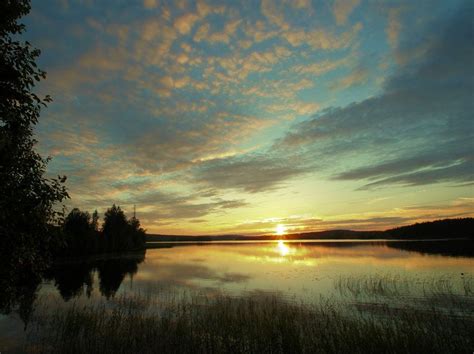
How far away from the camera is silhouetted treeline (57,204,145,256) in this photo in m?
93.8

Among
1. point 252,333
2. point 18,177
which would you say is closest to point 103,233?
point 252,333

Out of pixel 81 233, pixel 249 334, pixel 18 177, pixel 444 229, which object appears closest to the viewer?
pixel 18 177

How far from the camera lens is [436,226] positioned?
7283 inches

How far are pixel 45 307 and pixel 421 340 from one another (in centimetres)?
2864

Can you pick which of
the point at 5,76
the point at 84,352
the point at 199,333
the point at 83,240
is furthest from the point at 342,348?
the point at 83,240

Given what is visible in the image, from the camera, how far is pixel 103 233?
4739 inches

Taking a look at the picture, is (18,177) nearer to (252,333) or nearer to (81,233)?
(252,333)

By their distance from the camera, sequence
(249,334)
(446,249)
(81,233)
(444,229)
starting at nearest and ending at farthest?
(249,334), (446,249), (81,233), (444,229)

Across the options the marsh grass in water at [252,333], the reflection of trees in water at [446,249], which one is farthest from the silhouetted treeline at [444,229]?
the marsh grass in water at [252,333]

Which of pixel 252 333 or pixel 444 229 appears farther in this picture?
pixel 444 229

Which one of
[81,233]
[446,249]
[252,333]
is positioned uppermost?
[81,233]

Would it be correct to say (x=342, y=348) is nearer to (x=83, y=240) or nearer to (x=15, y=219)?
(x=15, y=219)

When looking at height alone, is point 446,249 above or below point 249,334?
above

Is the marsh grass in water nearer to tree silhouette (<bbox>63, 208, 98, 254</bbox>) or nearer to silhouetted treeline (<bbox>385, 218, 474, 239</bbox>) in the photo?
tree silhouette (<bbox>63, 208, 98, 254</bbox>)
